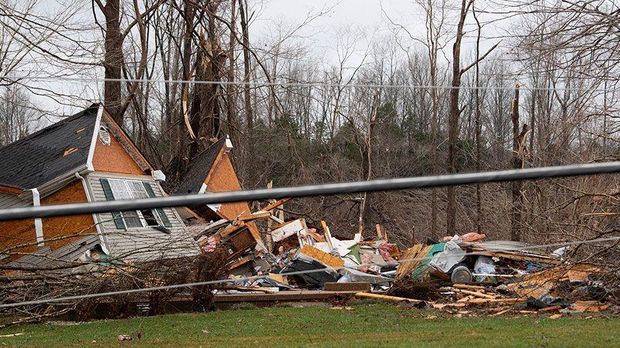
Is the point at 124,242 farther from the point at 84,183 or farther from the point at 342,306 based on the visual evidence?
the point at 342,306

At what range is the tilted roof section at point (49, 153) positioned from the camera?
58.3 ft

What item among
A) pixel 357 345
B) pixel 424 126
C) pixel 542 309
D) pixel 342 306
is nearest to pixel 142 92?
pixel 424 126

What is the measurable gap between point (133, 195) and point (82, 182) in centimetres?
229

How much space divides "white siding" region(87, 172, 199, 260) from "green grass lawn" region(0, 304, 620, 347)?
121 cm

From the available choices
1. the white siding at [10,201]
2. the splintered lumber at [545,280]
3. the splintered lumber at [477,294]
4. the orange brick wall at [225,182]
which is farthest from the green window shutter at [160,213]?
the splintered lumber at [545,280]

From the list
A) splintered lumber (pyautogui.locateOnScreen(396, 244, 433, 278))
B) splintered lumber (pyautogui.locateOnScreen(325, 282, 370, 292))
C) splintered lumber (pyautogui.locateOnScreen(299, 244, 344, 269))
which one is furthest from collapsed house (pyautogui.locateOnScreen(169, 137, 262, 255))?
splintered lumber (pyautogui.locateOnScreen(396, 244, 433, 278))

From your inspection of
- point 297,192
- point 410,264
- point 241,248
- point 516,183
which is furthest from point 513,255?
point 297,192

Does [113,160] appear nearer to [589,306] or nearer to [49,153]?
[49,153]

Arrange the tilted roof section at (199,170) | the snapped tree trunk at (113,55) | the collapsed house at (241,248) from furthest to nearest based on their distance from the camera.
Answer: the tilted roof section at (199,170), the snapped tree trunk at (113,55), the collapsed house at (241,248)

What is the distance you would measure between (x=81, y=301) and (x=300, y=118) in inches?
1199

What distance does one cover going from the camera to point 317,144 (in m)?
40.9

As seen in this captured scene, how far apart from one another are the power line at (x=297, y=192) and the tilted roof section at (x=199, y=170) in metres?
20.5

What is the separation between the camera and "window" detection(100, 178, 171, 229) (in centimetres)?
1843

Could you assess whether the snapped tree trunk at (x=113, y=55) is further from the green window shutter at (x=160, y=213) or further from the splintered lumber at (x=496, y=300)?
the splintered lumber at (x=496, y=300)
